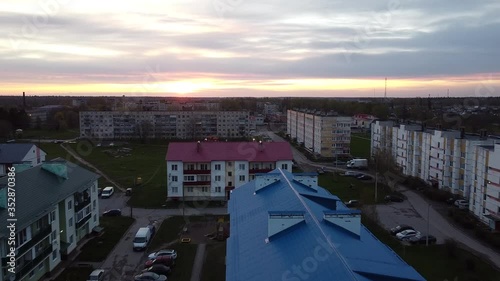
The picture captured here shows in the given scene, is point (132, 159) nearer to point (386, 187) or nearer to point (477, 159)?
point (386, 187)

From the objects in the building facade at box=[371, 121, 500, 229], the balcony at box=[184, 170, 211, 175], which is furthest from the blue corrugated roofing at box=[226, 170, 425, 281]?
the building facade at box=[371, 121, 500, 229]

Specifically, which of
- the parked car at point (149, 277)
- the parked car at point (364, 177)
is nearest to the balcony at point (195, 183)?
the parked car at point (149, 277)

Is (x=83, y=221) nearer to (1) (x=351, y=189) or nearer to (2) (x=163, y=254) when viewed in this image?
(2) (x=163, y=254)

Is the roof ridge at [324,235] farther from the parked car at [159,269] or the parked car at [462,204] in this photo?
the parked car at [462,204]

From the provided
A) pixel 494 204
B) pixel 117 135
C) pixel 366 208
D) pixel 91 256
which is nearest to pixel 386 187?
pixel 366 208

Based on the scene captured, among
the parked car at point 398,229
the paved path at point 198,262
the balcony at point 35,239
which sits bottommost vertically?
the paved path at point 198,262

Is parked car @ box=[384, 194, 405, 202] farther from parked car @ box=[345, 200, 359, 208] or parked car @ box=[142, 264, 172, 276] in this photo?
parked car @ box=[142, 264, 172, 276]
